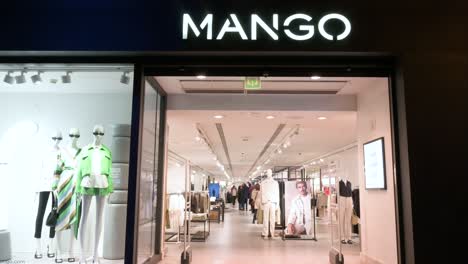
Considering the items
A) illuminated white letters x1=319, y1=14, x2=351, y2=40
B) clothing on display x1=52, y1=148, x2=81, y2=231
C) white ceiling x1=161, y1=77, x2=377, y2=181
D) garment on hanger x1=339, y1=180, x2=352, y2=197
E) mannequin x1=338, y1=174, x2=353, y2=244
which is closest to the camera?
illuminated white letters x1=319, y1=14, x2=351, y2=40

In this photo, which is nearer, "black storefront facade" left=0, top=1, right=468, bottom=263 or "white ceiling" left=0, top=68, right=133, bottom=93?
"black storefront facade" left=0, top=1, right=468, bottom=263

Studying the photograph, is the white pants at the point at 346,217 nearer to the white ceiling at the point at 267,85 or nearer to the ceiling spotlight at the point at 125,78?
the white ceiling at the point at 267,85

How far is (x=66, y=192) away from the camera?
17.8 feet

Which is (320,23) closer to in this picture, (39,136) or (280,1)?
(280,1)

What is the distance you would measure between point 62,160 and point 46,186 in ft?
1.54

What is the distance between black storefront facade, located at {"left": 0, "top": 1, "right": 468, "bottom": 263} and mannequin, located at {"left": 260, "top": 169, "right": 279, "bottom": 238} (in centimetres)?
711

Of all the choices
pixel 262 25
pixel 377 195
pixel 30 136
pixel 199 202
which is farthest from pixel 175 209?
pixel 262 25

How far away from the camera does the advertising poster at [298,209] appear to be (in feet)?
33.9

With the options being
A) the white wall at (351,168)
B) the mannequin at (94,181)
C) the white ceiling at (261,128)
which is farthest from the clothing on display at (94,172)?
the white wall at (351,168)

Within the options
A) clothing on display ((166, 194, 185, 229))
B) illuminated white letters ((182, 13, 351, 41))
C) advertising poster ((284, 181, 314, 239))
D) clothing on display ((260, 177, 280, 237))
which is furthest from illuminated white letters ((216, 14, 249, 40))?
clothing on display ((260, 177, 280, 237))

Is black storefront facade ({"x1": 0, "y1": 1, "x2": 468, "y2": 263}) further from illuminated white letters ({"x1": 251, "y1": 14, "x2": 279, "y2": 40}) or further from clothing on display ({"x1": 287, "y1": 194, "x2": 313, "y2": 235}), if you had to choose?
clothing on display ({"x1": 287, "y1": 194, "x2": 313, "y2": 235})

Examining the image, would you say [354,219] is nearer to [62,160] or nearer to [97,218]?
[97,218]

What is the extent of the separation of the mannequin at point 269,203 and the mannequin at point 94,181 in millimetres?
6203

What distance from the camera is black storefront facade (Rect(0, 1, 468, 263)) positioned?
3.65 m
